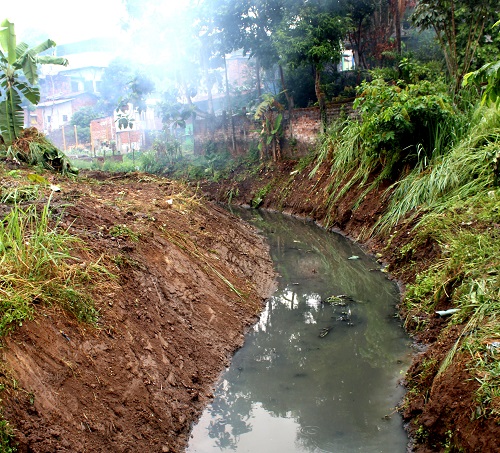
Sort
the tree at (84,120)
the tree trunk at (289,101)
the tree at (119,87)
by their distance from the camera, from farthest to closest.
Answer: the tree at (84,120) < the tree at (119,87) < the tree trunk at (289,101)

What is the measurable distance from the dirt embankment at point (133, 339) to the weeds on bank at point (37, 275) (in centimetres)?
12

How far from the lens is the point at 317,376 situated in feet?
20.1

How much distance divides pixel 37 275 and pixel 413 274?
5665 millimetres

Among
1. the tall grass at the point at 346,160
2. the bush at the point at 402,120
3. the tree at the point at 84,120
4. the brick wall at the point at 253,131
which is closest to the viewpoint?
the bush at the point at 402,120

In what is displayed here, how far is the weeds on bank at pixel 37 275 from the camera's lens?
14.6 feet

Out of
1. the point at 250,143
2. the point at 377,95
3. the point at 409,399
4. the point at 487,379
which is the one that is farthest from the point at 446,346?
the point at 250,143

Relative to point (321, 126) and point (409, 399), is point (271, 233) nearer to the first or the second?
point (321, 126)

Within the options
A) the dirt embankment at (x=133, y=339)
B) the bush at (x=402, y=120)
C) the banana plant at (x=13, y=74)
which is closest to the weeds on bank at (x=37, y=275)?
the dirt embankment at (x=133, y=339)

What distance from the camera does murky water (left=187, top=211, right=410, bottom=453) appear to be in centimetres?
503

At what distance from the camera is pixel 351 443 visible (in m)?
4.90

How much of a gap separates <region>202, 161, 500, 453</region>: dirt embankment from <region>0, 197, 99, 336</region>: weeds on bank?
3081 mm

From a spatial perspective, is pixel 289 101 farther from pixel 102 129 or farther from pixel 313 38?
pixel 102 129

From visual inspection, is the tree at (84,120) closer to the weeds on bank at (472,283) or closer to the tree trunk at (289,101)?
the tree trunk at (289,101)

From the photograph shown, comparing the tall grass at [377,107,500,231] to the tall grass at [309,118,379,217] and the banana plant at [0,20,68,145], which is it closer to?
the tall grass at [309,118,379,217]
